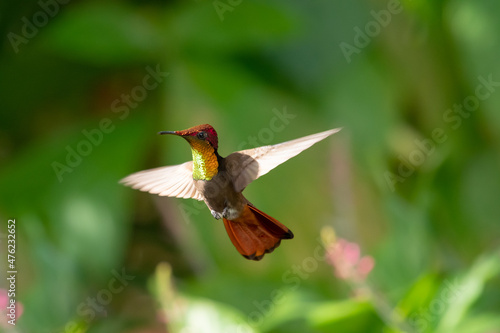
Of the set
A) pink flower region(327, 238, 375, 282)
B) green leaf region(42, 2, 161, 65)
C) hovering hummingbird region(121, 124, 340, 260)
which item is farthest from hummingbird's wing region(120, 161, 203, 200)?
green leaf region(42, 2, 161, 65)

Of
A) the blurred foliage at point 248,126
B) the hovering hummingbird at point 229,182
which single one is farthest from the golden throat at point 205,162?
the blurred foliage at point 248,126

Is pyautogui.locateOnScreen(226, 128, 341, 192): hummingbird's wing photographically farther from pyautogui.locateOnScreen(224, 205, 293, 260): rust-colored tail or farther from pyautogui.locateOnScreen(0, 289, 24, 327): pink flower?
pyautogui.locateOnScreen(0, 289, 24, 327): pink flower

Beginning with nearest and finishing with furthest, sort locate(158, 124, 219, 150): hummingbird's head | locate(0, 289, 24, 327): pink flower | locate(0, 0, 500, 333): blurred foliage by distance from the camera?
locate(158, 124, 219, 150): hummingbird's head
locate(0, 289, 24, 327): pink flower
locate(0, 0, 500, 333): blurred foliage

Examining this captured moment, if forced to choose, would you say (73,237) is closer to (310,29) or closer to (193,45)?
(193,45)

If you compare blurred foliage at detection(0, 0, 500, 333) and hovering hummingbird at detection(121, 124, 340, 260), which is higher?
blurred foliage at detection(0, 0, 500, 333)

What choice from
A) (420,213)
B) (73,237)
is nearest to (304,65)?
(420,213)

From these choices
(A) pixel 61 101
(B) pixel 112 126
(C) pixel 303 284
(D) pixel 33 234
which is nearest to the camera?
(D) pixel 33 234

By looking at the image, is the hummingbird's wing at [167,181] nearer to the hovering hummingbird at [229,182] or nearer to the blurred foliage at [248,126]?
the hovering hummingbird at [229,182]

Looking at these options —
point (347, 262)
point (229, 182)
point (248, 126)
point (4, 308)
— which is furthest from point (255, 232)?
point (248, 126)

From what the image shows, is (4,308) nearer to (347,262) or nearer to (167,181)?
(167,181)
